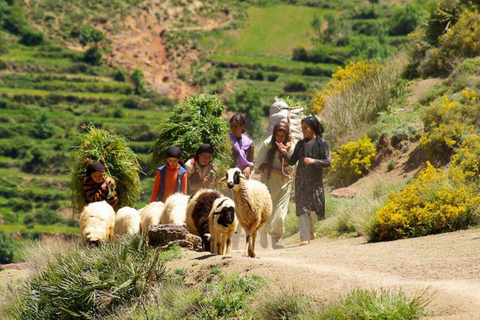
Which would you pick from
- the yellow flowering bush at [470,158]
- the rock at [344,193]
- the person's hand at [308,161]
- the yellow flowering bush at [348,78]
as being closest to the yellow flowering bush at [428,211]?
the yellow flowering bush at [470,158]

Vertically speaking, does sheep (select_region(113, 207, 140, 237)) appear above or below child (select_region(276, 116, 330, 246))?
below

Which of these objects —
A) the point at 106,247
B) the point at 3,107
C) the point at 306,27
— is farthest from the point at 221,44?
the point at 106,247

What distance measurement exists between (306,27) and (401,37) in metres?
20.3

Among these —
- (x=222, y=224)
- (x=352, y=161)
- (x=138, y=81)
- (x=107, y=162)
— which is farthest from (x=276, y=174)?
(x=138, y=81)

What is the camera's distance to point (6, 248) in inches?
2707

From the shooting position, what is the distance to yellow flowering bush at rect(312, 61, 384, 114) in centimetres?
2308

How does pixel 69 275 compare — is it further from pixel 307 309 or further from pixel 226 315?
pixel 307 309

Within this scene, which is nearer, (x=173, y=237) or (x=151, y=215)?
(x=173, y=237)

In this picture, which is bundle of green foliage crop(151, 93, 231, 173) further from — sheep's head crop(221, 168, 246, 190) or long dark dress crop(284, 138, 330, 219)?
sheep's head crop(221, 168, 246, 190)

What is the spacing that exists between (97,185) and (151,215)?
1.46 meters

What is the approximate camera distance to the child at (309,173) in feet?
43.7

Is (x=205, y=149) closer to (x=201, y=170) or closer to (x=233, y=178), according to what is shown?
(x=201, y=170)

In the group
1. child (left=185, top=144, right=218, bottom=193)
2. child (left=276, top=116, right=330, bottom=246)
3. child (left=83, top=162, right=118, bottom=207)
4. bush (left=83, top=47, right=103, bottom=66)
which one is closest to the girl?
child (left=276, top=116, right=330, bottom=246)

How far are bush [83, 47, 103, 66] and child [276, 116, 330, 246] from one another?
114 m
